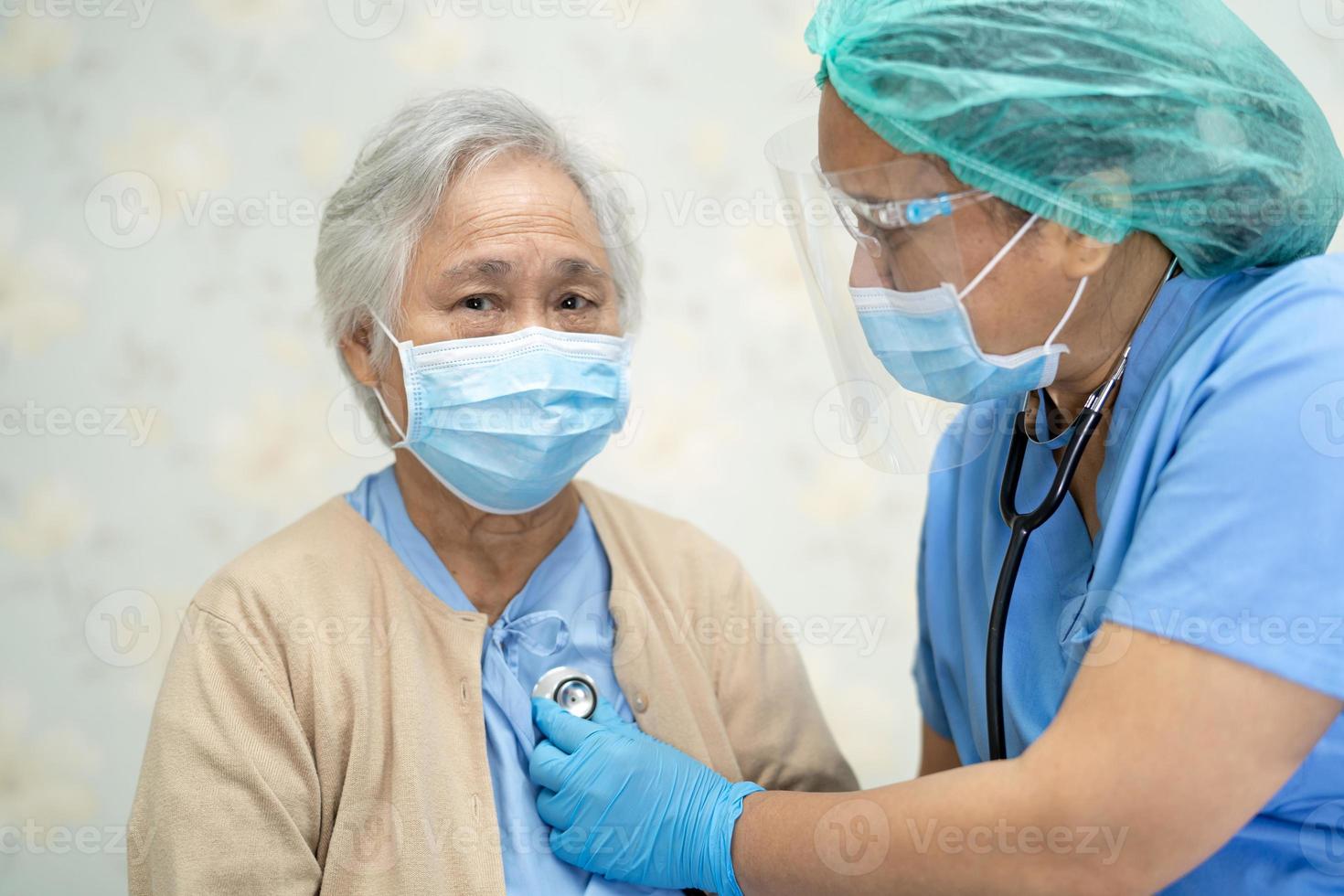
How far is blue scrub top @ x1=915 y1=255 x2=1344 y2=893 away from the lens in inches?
41.1

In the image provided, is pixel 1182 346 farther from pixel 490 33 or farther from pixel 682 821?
pixel 490 33

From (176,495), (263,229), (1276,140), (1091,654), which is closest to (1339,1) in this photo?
(1276,140)

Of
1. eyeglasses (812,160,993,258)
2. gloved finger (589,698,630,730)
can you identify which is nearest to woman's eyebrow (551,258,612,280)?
eyeglasses (812,160,993,258)

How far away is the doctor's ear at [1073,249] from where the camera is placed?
3.93 feet

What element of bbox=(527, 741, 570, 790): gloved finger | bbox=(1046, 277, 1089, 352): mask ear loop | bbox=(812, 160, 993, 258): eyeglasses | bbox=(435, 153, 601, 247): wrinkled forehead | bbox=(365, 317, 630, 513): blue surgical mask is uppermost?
bbox=(435, 153, 601, 247): wrinkled forehead

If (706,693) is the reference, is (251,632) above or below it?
above

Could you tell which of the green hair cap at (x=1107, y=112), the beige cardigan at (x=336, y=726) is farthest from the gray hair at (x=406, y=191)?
the green hair cap at (x=1107, y=112)

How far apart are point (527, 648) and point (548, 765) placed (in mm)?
176

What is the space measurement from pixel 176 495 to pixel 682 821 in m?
1.24

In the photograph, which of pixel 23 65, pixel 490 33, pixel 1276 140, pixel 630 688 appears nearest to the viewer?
pixel 1276 140

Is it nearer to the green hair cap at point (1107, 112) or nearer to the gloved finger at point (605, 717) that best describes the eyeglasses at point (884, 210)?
the green hair cap at point (1107, 112)

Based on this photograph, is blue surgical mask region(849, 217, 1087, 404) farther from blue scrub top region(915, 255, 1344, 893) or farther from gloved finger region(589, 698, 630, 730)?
gloved finger region(589, 698, 630, 730)

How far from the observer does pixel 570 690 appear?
1.54 metres

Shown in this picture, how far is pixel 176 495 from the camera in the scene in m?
2.15
